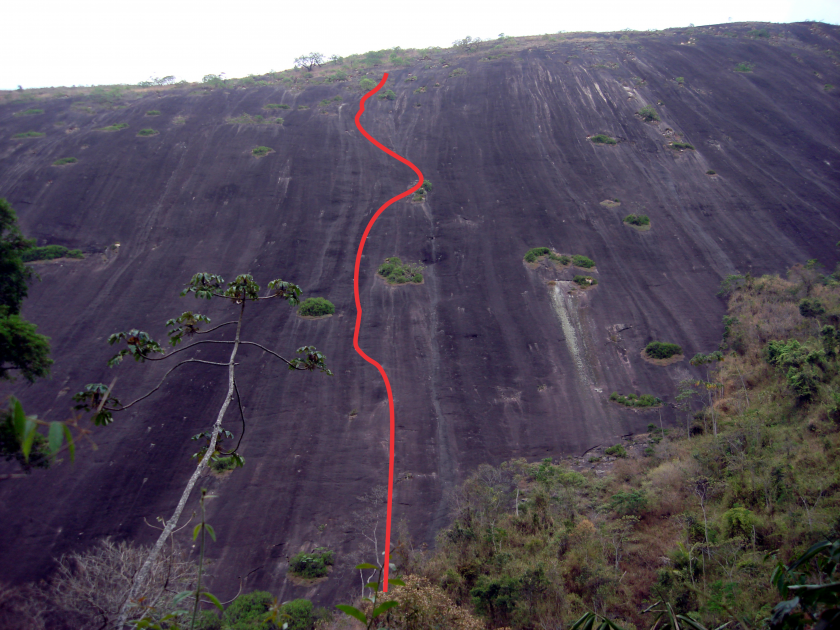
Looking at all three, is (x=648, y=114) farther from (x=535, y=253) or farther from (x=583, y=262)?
(x=535, y=253)

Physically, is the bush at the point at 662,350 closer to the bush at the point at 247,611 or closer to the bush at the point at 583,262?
the bush at the point at 583,262

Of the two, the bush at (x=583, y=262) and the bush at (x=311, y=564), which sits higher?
the bush at (x=583, y=262)

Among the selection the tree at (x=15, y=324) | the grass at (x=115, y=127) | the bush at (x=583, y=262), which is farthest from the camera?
the grass at (x=115, y=127)

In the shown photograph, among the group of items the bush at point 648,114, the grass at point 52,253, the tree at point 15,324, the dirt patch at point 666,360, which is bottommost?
the dirt patch at point 666,360

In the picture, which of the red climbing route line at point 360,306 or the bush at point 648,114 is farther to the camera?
the bush at point 648,114

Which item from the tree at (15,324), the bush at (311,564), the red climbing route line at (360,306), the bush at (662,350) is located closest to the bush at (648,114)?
the red climbing route line at (360,306)

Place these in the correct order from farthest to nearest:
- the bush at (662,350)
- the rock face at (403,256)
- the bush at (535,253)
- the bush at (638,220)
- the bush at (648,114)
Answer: the bush at (648,114)
the bush at (638,220)
the bush at (535,253)
the bush at (662,350)
the rock face at (403,256)
